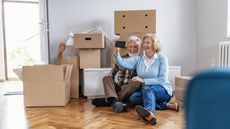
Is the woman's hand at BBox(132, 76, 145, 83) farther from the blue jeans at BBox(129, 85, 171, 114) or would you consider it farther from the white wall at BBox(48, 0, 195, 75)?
the white wall at BBox(48, 0, 195, 75)

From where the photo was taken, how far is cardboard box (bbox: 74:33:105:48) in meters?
3.81

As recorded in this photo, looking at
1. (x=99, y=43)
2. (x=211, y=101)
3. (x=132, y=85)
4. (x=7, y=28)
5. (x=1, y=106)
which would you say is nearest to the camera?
(x=211, y=101)

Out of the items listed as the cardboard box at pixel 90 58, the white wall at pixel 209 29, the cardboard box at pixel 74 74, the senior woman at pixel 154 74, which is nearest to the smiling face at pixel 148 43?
the senior woman at pixel 154 74

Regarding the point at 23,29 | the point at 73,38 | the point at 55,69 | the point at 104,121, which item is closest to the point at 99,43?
the point at 73,38

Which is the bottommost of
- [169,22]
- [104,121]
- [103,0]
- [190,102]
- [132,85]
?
[104,121]

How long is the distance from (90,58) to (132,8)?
1124mm

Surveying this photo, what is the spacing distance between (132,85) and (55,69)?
0.92 meters

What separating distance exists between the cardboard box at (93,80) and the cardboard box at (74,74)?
117mm

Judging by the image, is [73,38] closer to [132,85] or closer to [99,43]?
[99,43]

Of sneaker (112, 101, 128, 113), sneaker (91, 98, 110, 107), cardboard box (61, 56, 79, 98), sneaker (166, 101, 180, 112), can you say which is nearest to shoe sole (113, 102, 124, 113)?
sneaker (112, 101, 128, 113)

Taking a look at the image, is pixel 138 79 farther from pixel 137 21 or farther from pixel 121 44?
pixel 137 21

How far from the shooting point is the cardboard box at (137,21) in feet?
12.3

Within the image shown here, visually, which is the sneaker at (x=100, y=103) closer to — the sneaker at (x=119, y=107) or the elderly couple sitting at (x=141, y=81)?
the elderly couple sitting at (x=141, y=81)

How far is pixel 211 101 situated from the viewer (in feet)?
1.63
